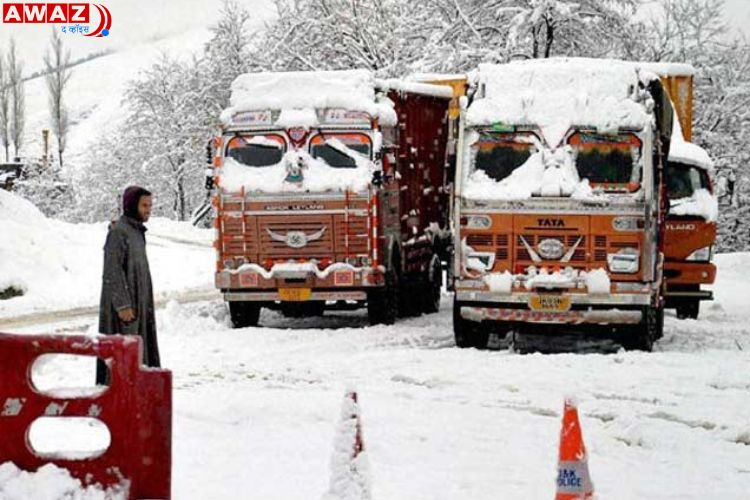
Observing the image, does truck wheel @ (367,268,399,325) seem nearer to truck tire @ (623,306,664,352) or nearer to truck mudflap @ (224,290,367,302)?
truck mudflap @ (224,290,367,302)

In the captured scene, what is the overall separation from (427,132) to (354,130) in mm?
3565

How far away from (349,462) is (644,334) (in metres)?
8.39

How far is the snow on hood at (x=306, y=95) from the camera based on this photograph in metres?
17.0

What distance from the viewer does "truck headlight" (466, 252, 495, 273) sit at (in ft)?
47.3

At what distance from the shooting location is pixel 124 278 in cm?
965

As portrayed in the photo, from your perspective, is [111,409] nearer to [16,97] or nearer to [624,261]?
[624,261]

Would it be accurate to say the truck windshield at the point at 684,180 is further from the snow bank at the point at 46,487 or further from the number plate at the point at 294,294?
the snow bank at the point at 46,487

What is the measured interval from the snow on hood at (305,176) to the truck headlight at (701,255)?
557 cm

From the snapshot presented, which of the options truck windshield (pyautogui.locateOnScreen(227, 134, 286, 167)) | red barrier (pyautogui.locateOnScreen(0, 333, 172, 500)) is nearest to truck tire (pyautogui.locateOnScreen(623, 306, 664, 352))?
truck windshield (pyautogui.locateOnScreen(227, 134, 286, 167))

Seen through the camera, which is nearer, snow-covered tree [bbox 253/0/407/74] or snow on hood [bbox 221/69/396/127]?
snow on hood [bbox 221/69/396/127]

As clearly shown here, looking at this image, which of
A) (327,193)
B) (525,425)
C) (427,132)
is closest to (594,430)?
(525,425)

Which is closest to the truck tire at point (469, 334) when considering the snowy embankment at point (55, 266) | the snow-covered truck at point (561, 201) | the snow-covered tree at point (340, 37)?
the snow-covered truck at point (561, 201)

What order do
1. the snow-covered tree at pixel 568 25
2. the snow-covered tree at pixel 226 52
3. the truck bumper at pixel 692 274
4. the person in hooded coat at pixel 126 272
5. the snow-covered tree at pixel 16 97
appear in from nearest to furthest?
the person in hooded coat at pixel 126 272
the truck bumper at pixel 692 274
the snow-covered tree at pixel 568 25
the snow-covered tree at pixel 226 52
the snow-covered tree at pixel 16 97

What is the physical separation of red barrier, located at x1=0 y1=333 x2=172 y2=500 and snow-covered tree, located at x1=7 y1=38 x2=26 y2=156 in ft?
192
